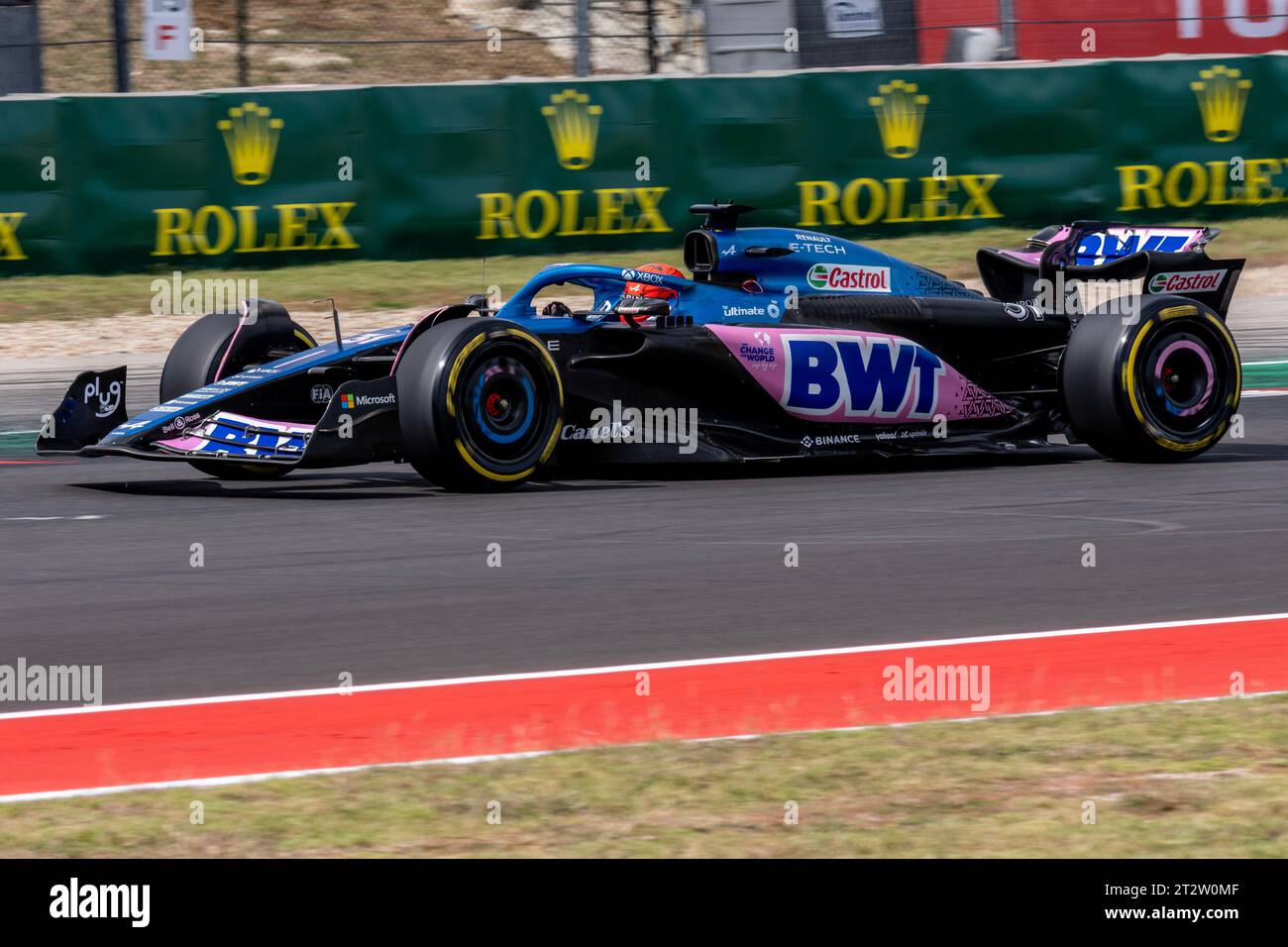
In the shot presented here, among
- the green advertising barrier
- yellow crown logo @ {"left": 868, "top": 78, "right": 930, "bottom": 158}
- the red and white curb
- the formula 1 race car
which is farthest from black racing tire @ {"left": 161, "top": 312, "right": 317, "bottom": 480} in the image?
yellow crown logo @ {"left": 868, "top": 78, "right": 930, "bottom": 158}

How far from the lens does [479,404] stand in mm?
9422

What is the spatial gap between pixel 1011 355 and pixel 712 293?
5.74 ft

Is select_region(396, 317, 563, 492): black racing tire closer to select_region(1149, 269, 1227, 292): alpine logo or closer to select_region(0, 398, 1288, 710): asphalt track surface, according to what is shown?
select_region(0, 398, 1288, 710): asphalt track surface

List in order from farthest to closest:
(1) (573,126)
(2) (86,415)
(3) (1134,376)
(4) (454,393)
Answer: (1) (573,126) < (3) (1134,376) < (2) (86,415) < (4) (454,393)

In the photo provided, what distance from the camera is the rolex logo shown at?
67.7ft

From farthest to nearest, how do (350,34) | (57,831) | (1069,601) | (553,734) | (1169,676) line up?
1. (350,34)
2. (1069,601)
3. (1169,676)
4. (553,734)
5. (57,831)

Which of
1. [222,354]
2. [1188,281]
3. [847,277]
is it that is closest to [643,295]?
[847,277]

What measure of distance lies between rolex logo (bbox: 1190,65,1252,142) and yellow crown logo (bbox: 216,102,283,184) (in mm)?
9001

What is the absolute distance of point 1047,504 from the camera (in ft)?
31.1

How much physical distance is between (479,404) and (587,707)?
384 cm

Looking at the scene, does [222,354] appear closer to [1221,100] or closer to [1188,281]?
[1188,281]

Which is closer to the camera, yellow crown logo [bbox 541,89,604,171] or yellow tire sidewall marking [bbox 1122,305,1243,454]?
yellow tire sidewall marking [bbox 1122,305,1243,454]

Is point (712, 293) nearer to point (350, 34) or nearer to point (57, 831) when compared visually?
point (57, 831)
